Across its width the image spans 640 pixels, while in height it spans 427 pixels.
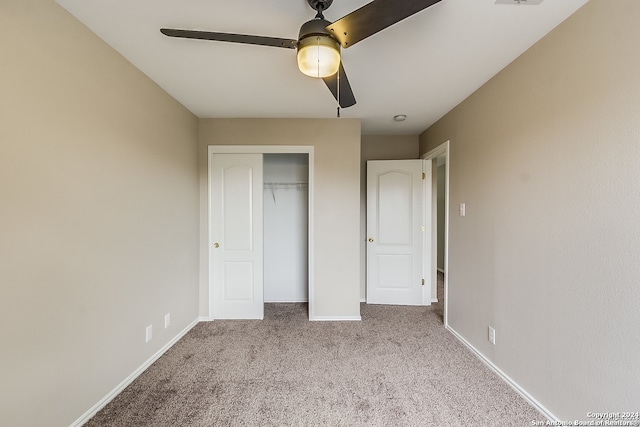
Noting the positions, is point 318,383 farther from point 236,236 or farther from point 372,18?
point 372,18

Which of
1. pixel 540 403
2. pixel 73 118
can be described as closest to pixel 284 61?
pixel 73 118

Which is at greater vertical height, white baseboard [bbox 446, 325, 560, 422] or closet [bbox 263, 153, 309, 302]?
closet [bbox 263, 153, 309, 302]

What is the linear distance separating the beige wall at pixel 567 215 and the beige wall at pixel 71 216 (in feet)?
9.22

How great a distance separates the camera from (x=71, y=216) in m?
1.50

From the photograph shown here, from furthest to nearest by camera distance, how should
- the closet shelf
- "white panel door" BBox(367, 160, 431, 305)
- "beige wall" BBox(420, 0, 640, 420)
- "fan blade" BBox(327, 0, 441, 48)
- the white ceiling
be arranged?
1. the closet shelf
2. "white panel door" BBox(367, 160, 431, 305)
3. the white ceiling
4. "beige wall" BBox(420, 0, 640, 420)
5. "fan blade" BBox(327, 0, 441, 48)

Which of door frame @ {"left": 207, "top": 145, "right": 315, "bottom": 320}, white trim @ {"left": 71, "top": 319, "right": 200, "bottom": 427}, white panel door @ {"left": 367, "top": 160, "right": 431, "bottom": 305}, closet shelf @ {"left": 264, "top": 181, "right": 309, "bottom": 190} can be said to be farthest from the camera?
closet shelf @ {"left": 264, "top": 181, "right": 309, "bottom": 190}

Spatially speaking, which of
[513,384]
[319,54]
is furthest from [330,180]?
[513,384]

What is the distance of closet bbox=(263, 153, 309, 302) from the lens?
380 cm

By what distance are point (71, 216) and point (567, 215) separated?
9.27ft

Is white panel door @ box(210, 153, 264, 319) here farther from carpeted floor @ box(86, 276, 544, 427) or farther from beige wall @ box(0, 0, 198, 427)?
beige wall @ box(0, 0, 198, 427)

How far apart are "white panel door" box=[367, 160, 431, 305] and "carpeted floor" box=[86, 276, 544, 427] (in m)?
0.76

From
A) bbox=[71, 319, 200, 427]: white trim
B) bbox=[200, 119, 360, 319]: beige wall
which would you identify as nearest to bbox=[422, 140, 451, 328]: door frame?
bbox=[200, 119, 360, 319]: beige wall

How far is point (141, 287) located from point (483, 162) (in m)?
3.01

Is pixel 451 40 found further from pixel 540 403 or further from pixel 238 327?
pixel 238 327
